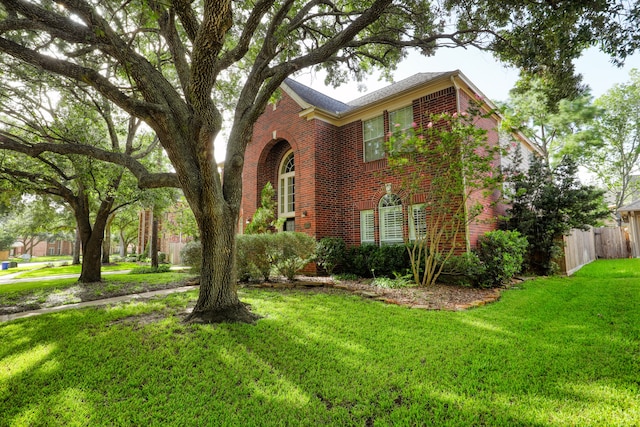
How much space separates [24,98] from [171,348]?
29.3ft

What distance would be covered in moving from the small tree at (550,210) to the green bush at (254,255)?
802 cm

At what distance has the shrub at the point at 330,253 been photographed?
32.9 ft

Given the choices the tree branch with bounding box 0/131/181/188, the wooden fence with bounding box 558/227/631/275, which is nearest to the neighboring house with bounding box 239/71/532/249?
the wooden fence with bounding box 558/227/631/275

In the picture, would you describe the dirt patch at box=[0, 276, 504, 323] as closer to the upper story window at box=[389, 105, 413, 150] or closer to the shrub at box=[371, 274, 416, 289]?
the shrub at box=[371, 274, 416, 289]

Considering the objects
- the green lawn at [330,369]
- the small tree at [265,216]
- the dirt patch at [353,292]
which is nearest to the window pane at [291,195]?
the small tree at [265,216]

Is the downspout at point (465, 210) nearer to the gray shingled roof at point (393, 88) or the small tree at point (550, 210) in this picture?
the gray shingled roof at point (393, 88)

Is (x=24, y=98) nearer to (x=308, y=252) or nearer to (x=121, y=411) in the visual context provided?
(x=308, y=252)

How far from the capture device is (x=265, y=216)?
1185 cm

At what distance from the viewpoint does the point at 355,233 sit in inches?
425

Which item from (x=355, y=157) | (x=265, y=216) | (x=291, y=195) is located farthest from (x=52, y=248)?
(x=355, y=157)

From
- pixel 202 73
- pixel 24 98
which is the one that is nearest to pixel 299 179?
pixel 202 73

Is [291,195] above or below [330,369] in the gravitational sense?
above

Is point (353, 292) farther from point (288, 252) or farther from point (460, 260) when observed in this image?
point (460, 260)

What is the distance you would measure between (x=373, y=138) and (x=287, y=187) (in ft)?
14.2
